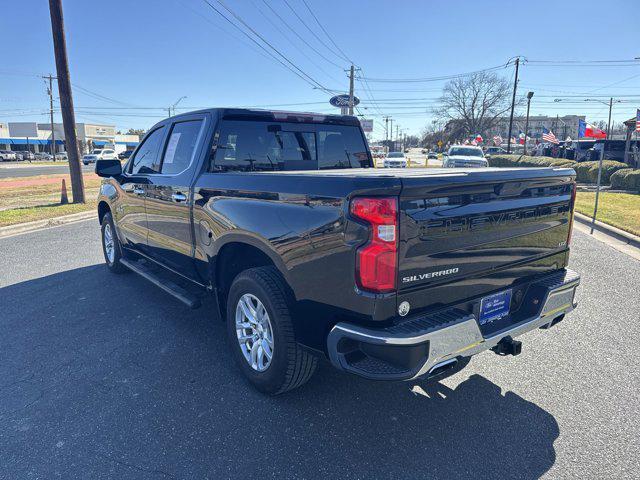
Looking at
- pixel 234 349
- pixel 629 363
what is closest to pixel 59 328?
pixel 234 349

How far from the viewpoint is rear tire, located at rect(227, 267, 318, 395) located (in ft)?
9.34

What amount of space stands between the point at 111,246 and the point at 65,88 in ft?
28.3

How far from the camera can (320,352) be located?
8.64ft

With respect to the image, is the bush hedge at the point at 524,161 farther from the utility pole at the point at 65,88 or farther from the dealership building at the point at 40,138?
the dealership building at the point at 40,138

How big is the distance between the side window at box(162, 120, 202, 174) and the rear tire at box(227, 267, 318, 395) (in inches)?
58.3

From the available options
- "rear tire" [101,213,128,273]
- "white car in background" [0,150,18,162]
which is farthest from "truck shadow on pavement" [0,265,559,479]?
"white car in background" [0,150,18,162]

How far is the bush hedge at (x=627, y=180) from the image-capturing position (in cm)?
1661

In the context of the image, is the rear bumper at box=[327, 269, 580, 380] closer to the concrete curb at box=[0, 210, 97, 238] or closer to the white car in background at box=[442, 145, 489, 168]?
the concrete curb at box=[0, 210, 97, 238]

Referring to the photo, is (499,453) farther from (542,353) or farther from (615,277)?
(615,277)

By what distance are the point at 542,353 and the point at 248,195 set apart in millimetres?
2750

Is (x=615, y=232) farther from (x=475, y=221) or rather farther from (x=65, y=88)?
(x=65, y=88)

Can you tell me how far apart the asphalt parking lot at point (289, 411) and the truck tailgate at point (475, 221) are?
979 mm

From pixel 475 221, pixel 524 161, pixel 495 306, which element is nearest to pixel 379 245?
pixel 475 221

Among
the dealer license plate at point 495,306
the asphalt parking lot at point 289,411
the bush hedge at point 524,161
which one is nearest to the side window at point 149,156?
the asphalt parking lot at point 289,411
